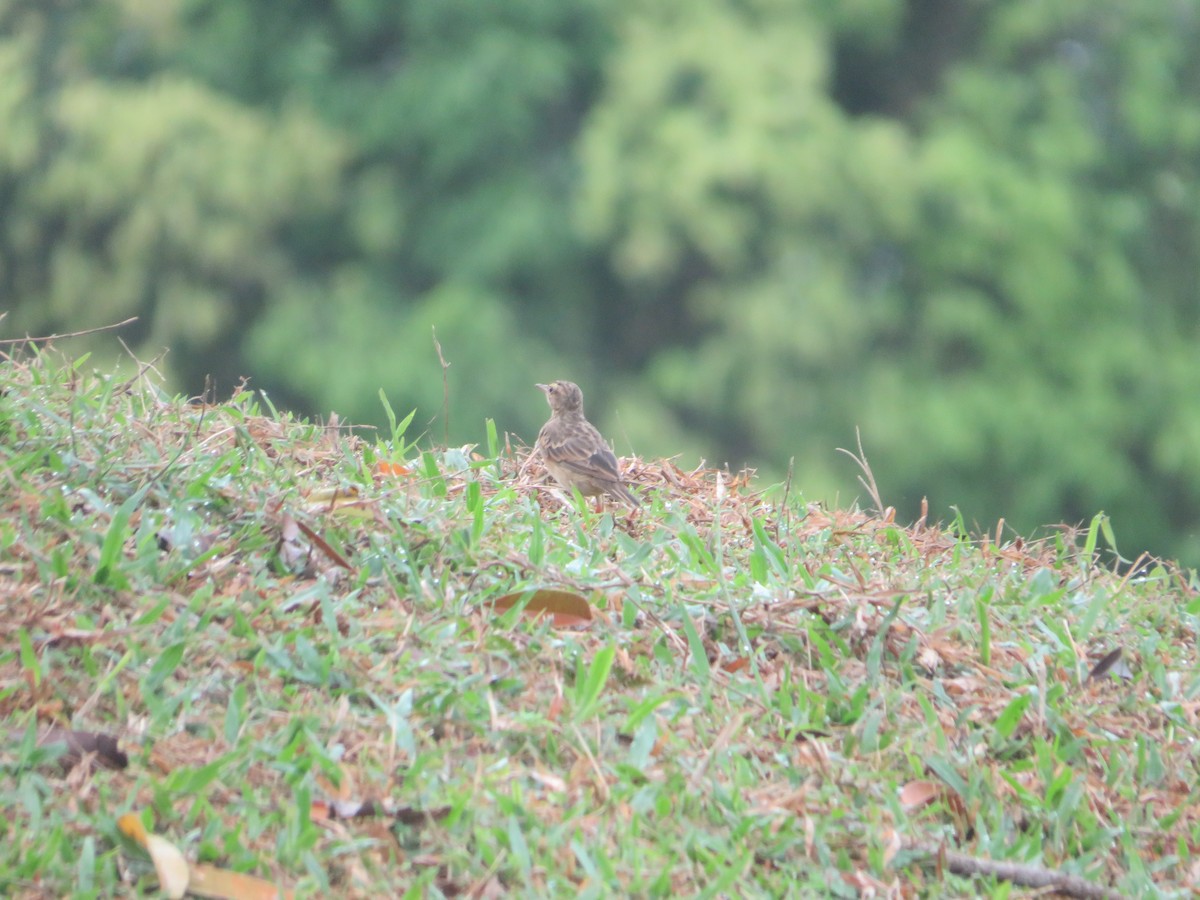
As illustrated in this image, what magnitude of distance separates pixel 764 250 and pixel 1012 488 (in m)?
3.97

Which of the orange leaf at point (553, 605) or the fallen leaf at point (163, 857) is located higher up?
the orange leaf at point (553, 605)

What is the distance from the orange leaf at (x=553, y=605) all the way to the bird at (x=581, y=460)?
65.5 inches

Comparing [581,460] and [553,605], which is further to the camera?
[581,460]

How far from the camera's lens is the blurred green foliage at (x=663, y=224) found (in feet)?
52.6

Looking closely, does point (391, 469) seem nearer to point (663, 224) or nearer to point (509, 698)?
point (509, 698)

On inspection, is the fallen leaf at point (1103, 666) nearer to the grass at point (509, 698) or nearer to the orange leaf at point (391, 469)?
the grass at point (509, 698)

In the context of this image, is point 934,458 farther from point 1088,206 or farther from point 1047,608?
point 1047,608

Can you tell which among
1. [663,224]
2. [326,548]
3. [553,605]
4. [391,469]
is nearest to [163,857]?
[326,548]

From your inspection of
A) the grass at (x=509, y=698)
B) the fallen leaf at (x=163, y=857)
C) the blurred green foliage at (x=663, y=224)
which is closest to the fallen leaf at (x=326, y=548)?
the grass at (x=509, y=698)

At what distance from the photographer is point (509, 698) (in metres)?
3.97

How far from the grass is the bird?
89 cm

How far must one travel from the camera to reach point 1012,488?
16.9 m

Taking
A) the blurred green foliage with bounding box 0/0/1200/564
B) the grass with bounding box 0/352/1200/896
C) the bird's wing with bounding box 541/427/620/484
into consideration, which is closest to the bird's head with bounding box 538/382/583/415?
the bird's wing with bounding box 541/427/620/484

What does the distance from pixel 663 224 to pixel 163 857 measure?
525 inches
